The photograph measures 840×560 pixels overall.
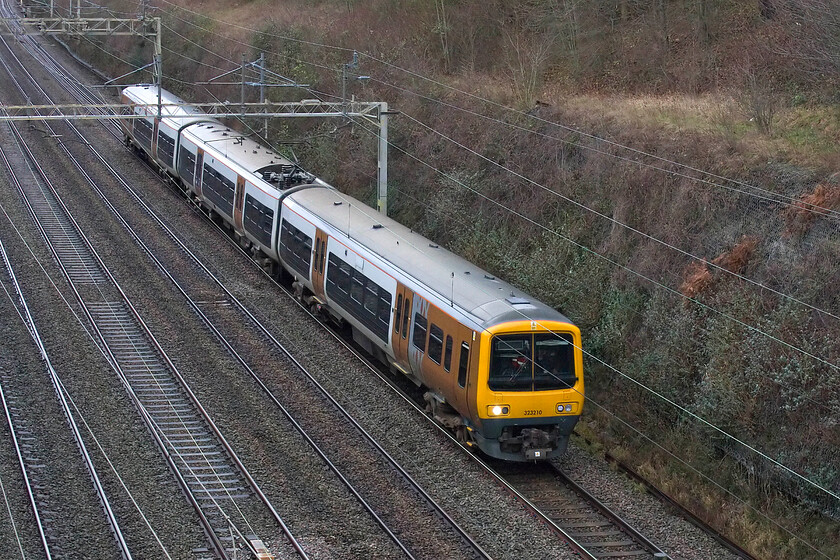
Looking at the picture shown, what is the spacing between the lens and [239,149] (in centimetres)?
2645

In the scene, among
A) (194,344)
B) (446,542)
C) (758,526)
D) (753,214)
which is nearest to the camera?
(446,542)

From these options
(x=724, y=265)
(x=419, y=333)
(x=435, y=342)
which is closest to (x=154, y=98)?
(x=419, y=333)

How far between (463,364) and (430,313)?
1.28 m

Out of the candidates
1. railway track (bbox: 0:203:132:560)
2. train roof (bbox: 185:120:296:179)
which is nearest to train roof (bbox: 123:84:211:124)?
train roof (bbox: 185:120:296:179)

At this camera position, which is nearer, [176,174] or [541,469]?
[541,469]

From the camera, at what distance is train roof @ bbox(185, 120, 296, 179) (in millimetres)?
24477

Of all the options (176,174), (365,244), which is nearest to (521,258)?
(365,244)

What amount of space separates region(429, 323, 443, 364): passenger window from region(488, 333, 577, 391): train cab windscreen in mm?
1323

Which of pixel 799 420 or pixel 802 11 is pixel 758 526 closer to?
pixel 799 420

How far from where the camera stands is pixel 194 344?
20.0m

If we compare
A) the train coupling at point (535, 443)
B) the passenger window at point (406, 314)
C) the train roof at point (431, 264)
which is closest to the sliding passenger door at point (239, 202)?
the train roof at point (431, 264)

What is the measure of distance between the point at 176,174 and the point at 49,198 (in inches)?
164

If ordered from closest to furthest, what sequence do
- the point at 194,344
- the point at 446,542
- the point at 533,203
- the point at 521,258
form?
the point at 446,542 < the point at 194,344 < the point at 521,258 < the point at 533,203

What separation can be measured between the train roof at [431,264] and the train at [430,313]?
24mm
